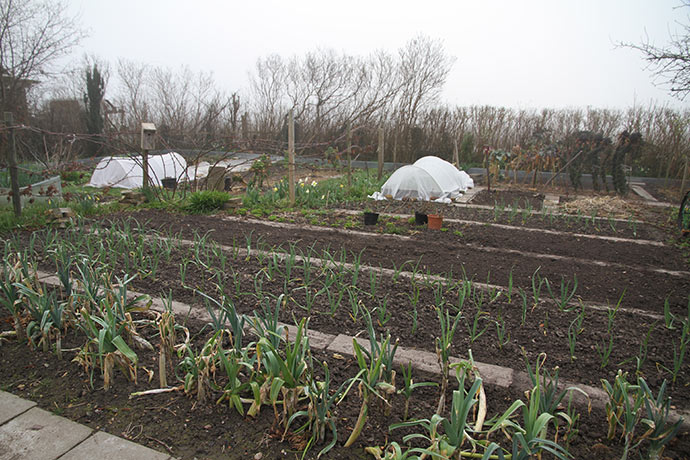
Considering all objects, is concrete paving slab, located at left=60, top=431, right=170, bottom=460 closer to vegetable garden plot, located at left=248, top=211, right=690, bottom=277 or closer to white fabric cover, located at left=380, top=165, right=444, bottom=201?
vegetable garden plot, located at left=248, top=211, right=690, bottom=277

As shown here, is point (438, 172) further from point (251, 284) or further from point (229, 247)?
point (251, 284)

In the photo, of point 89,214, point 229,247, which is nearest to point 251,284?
point 229,247

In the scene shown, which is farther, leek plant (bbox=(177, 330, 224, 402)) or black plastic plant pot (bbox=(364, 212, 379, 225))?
black plastic plant pot (bbox=(364, 212, 379, 225))

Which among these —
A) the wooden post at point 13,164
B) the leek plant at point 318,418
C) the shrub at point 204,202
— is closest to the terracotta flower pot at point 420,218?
the shrub at point 204,202

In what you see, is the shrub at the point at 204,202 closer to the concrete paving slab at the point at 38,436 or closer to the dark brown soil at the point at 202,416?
the dark brown soil at the point at 202,416

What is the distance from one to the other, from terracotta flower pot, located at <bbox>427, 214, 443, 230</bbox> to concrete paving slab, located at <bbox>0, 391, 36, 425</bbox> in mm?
4379

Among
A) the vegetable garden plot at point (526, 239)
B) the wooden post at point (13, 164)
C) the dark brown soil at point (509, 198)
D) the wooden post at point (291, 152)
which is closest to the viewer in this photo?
the vegetable garden plot at point (526, 239)

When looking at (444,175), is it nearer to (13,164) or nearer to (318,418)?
(13,164)

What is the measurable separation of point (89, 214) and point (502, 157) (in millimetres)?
9643

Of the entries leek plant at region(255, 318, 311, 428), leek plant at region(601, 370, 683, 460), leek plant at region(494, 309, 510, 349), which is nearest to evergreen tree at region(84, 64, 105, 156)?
leek plant at region(255, 318, 311, 428)

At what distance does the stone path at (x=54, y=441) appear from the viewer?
1.51 m

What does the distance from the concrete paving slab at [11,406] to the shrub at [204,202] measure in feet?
14.9

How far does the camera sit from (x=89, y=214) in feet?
19.5

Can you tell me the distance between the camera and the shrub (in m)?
6.23
